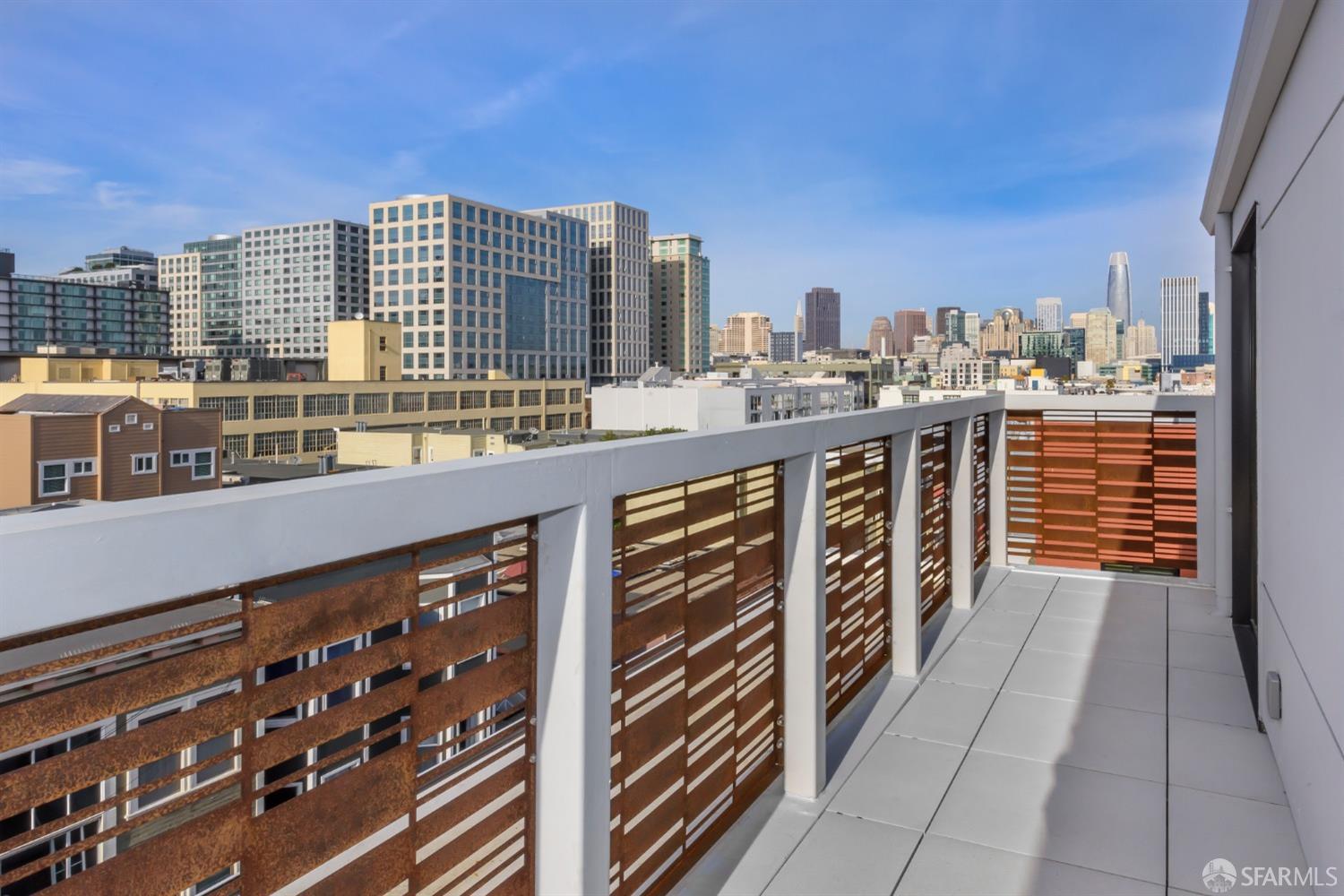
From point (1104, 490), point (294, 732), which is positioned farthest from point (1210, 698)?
point (294, 732)

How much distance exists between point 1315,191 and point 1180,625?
13.0 ft

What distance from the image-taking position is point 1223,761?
11.6 feet

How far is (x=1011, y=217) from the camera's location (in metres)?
89.7

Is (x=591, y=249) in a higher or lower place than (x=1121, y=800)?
higher

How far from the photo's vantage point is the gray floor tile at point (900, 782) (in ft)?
10.2

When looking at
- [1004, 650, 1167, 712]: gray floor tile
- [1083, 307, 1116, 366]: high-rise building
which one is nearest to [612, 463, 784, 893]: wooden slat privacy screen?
[1004, 650, 1167, 712]: gray floor tile

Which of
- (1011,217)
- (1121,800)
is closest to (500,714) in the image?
(1121,800)

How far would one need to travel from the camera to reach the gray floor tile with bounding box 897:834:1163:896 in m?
2.61

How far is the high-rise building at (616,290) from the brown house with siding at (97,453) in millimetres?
63460

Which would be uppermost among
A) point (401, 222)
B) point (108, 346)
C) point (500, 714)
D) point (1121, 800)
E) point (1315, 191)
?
point (401, 222)

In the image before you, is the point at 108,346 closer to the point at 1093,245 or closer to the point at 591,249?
the point at 591,249

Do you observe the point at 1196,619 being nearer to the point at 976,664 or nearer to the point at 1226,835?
the point at 976,664

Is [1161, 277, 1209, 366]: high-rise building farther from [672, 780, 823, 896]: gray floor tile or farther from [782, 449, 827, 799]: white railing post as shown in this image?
[672, 780, 823, 896]: gray floor tile

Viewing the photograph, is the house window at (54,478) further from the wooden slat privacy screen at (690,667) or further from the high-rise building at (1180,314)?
the high-rise building at (1180,314)
